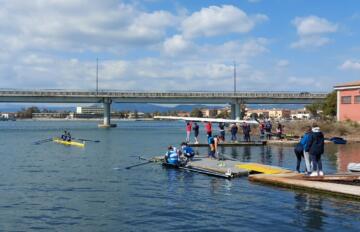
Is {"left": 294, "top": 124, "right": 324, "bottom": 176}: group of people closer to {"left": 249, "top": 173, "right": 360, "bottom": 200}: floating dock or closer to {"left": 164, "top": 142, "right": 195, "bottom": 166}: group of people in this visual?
{"left": 249, "top": 173, "right": 360, "bottom": 200}: floating dock

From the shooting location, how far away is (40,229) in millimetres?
16297

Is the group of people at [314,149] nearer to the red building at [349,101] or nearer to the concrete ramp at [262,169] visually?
the concrete ramp at [262,169]

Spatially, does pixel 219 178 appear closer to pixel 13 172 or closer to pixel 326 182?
pixel 326 182

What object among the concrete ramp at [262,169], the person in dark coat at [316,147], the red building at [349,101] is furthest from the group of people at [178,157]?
the red building at [349,101]

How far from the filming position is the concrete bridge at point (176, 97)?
424 ft

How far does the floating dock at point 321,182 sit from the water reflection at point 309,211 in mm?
729

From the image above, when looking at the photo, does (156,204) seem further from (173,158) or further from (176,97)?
(176,97)

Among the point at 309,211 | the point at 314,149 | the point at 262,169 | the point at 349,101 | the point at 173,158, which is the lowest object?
the point at 309,211

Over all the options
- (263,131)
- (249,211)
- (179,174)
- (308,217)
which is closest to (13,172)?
(179,174)

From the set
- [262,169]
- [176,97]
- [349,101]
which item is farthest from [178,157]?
[176,97]

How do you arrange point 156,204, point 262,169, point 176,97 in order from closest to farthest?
point 156,204, point 262,169, point 176,97

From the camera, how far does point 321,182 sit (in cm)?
2236

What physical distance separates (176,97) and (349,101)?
62.8 meters

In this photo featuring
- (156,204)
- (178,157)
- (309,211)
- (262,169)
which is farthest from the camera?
(178,157)
